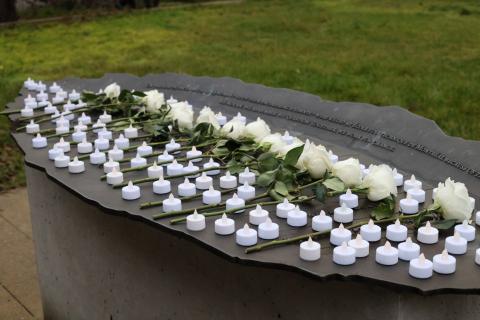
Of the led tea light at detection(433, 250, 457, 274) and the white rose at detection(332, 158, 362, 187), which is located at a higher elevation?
the white rose at detection(332, 158, 362, 187)

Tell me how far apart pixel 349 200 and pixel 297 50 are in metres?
6.84

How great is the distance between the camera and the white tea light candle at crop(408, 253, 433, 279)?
5.08 ft

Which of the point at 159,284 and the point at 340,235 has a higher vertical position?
the point at 340,235

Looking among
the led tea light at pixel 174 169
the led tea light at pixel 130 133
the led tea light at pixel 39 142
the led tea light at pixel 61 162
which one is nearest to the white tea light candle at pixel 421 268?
the led tea light at pixel 174 169

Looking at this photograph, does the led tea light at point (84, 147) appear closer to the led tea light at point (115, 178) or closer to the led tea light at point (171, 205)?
the led tea light at point (115, 178)

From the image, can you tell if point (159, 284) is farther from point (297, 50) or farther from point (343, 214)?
point (297, 50)

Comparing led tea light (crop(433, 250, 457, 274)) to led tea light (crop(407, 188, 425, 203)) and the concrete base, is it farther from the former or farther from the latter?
led tea light (crop(407, 188, 425, 203))

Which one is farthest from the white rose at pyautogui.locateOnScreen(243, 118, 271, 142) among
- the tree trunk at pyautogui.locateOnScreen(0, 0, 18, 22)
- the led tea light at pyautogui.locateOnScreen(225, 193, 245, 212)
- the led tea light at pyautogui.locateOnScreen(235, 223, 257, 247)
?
the tree trunk at pyautogui.locateOnScreen(0, 0, 18, 22)

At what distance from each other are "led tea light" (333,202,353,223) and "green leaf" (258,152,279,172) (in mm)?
348

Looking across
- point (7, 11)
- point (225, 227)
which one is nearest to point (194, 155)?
point (225, 227)

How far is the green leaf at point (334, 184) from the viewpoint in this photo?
6.47 feet

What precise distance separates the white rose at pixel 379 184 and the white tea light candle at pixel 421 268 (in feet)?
1.35

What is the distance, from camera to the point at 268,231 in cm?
176

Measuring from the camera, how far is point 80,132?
267 cm
